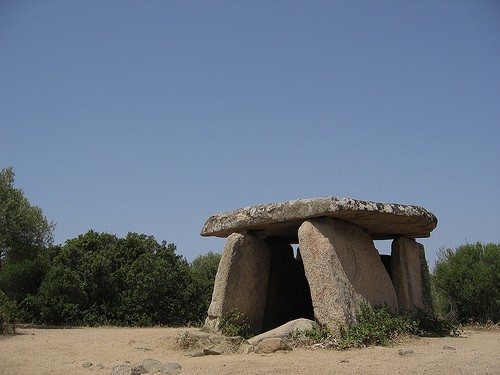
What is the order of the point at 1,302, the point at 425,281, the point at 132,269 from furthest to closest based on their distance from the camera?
1. the point at 132,269
2. the point at 1,302
3. the point at 425,281

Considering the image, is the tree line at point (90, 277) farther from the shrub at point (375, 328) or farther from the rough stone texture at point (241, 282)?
the shrub at point (375, 328)

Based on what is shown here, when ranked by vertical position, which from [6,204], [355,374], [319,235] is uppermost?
[6,204]

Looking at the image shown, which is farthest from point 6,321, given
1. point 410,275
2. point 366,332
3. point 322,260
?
point 410,275

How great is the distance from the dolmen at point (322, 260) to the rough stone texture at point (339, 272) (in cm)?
2

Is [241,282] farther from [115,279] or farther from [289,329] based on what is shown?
[115,279]

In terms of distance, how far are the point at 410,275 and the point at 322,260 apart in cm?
290

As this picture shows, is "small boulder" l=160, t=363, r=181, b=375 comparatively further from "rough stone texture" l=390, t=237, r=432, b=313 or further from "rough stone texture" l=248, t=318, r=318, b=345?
"rough stone texture" l=390, t=237, r=432, b=313

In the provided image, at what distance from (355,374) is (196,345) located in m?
3.40

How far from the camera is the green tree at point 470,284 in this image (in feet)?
45.3

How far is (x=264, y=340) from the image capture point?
25.6 ft

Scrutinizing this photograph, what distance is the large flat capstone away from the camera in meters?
8.96

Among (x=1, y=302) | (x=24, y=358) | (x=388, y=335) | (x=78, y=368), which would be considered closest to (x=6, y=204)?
(x=1, y=302)

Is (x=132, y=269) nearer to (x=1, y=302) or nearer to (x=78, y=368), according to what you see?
(x=1, y=302)

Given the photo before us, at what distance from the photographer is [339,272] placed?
887cm
